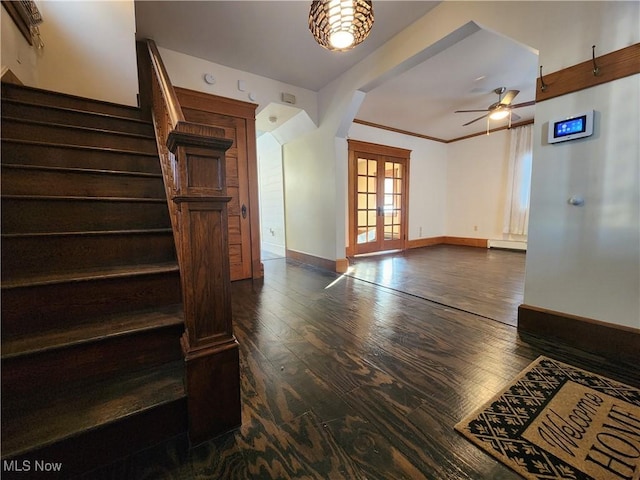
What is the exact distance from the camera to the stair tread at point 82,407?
0.80 m

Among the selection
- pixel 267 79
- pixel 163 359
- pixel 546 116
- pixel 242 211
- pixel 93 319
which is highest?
pixel 267 79

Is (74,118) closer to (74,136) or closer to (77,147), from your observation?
(74,136)

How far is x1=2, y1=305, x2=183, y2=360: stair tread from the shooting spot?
92 cm

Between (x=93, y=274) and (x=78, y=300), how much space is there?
0.12m

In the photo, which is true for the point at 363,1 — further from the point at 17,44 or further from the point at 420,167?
the point at 420,167

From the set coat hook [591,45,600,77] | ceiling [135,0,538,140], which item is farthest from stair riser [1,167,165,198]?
coat hook [591,45,600,77]

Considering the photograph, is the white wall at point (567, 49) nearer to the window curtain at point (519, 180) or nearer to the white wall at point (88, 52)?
the white wall at point (88, 52)

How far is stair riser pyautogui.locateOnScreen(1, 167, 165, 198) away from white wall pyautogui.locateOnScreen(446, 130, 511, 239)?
6.19m

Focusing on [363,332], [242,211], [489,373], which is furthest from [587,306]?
[242,211]

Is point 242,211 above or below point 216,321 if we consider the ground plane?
above

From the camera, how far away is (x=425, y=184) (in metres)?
6.11

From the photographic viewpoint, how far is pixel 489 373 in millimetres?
1410

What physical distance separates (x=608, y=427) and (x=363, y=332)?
1.22 m

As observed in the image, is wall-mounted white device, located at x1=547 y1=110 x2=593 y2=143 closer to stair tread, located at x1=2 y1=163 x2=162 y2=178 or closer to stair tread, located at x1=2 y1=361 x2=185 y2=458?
stair tread, located at x1=2 y1=361 x2=185 y2=458
